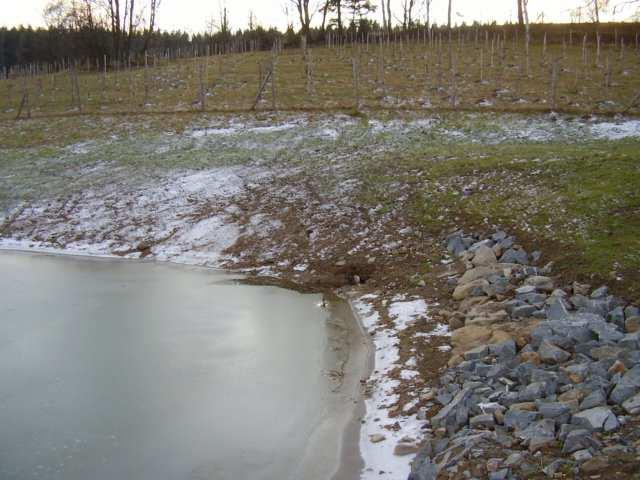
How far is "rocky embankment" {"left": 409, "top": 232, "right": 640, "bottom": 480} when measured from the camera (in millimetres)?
4965

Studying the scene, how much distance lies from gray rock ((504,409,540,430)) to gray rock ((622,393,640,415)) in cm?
73

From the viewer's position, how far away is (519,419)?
18.3 ft

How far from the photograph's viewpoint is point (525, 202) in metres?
11.9

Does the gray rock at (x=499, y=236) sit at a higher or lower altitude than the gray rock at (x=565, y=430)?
higher

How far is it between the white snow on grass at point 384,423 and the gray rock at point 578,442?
1.38m

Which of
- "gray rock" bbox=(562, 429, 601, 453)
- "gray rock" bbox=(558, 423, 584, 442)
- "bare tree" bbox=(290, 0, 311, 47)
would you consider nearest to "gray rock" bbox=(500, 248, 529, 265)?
"gray rock" bbox=(558, 423, 584, 442)

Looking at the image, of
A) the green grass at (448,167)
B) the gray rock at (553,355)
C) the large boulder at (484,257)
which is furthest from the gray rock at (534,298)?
the large boulder at (484,257)

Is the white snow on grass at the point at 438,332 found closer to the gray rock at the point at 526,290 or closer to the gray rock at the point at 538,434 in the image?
the gray rock at the point at 526,290

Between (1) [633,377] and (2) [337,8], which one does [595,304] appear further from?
(2) [337,8]

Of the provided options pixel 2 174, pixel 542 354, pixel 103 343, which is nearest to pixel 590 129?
pixel 542 354

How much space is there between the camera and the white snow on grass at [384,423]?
18.7ft

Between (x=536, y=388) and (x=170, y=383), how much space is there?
4281 mm

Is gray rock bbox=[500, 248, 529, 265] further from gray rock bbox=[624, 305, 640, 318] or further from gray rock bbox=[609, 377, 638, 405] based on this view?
gray rock bbox=[609, 377, 638, 405]

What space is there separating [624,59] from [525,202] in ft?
85.0
